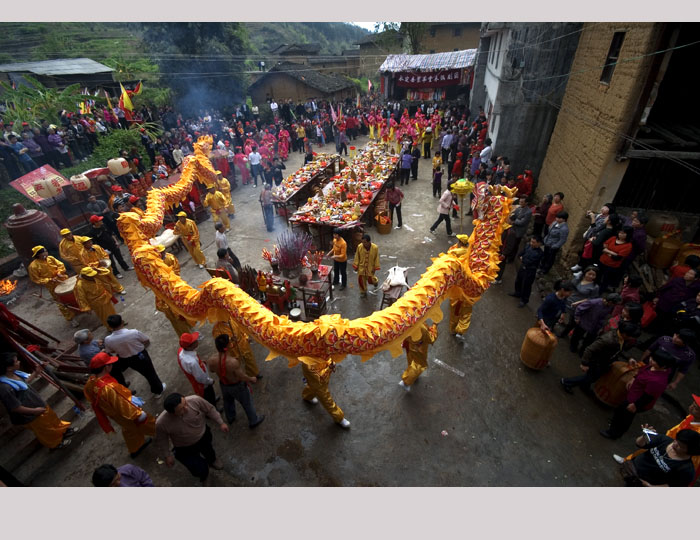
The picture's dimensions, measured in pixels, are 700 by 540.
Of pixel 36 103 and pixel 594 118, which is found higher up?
pixel 594 118

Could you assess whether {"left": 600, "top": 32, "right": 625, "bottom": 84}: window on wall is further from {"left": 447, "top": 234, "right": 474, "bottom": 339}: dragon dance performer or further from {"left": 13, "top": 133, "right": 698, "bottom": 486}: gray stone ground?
{"left": 13, "top": 133, "right": 698, "bottom": 486}: gray stone ground

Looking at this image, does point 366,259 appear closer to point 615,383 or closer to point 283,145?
point 615,383

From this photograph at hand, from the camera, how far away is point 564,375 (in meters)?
→ 5.48

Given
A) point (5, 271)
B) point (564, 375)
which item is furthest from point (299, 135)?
point (564, 375)

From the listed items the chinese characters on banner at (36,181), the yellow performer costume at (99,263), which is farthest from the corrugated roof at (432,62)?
the yellow performer costume at (99,263)

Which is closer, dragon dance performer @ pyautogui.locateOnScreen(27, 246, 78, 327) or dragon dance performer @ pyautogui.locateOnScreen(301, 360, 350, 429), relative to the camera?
dragon dance performer @ pyautogui.locateOnScreen(301, 360, 350, 429)

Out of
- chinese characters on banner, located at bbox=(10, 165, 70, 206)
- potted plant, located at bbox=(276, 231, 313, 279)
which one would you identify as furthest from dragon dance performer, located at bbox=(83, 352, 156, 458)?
chinese characters on banner, located at bbox=(10, 165, 70, 206)

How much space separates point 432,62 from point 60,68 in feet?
74.4

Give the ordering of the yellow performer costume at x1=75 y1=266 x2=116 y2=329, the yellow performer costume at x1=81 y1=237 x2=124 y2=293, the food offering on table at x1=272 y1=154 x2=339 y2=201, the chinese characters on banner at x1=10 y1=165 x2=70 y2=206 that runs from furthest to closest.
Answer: the food offering on table at x1=272 y1=154 x2=339 y2=201 → the chinese characters on banner at x1=10 y1=165 x2=70 y2=206 → the yellow performer costume at x1=81 y1=237 x2=124 y2=293 → the yellow performer costume at x1=75 y1=266 x2=116 y2=329

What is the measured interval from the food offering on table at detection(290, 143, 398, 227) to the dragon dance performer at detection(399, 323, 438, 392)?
4.45m

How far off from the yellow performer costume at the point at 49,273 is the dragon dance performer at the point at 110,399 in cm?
414

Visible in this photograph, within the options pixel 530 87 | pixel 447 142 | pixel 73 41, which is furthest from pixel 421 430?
pixel 73 41

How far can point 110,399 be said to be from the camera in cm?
407

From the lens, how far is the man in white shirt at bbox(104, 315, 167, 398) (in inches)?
194
